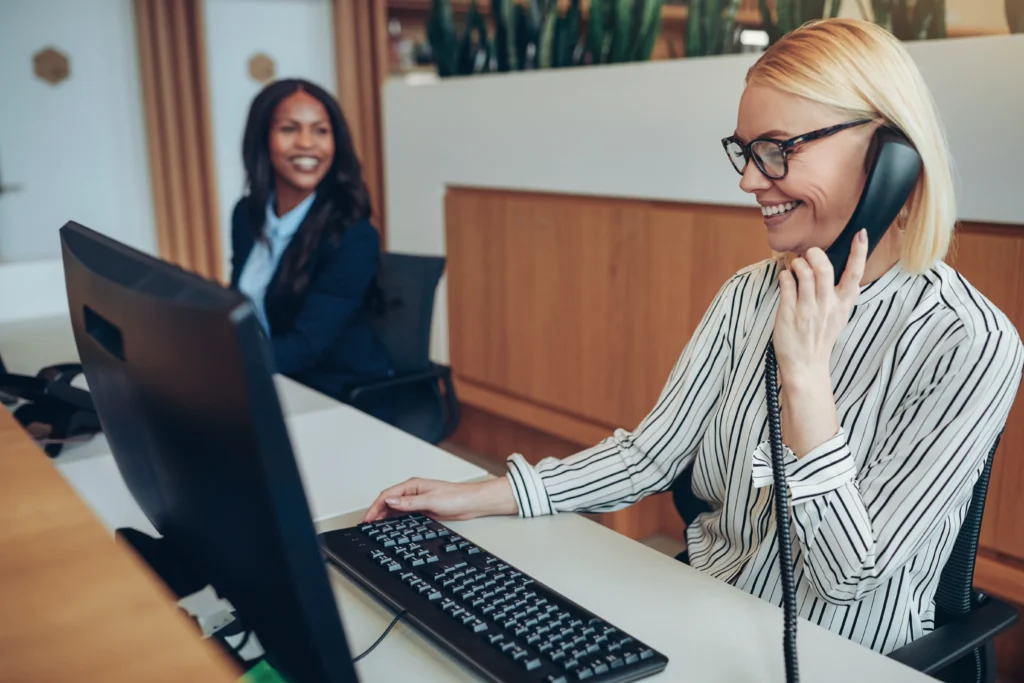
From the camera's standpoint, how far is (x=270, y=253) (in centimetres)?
251

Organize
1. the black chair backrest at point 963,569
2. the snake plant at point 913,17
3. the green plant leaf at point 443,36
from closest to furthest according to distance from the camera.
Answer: the black chair backrest at point 963,569
the snake plant at point 913,17
the green plant leaf at point 443,36

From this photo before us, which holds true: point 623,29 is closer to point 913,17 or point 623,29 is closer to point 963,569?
point 913,17

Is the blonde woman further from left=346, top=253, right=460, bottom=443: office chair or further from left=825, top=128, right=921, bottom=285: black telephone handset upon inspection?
left=346, top=253, right=460, bottom=443: office chair

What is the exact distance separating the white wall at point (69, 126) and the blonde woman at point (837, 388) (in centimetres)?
369

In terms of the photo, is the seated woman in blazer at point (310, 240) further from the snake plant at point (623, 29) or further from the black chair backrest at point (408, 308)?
the snake plant at point (623, 29)

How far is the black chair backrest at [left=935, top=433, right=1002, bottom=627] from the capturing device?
3.54 ft

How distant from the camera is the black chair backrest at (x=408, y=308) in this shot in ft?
7.58

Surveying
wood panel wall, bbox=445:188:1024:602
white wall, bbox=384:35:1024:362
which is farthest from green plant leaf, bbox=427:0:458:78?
wood panel wall, bbox=445:188:1024:602

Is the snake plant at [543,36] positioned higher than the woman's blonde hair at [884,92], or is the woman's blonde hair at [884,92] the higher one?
the snake plant at [543,36]

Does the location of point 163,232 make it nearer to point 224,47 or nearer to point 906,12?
point 224,47

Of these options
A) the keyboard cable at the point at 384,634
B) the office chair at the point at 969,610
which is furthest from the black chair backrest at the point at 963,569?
the keyboard cable at the point at 384,634

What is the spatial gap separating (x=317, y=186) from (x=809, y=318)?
70.0 inches

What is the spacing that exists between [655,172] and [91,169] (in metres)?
2.90

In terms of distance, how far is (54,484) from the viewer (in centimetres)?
74
